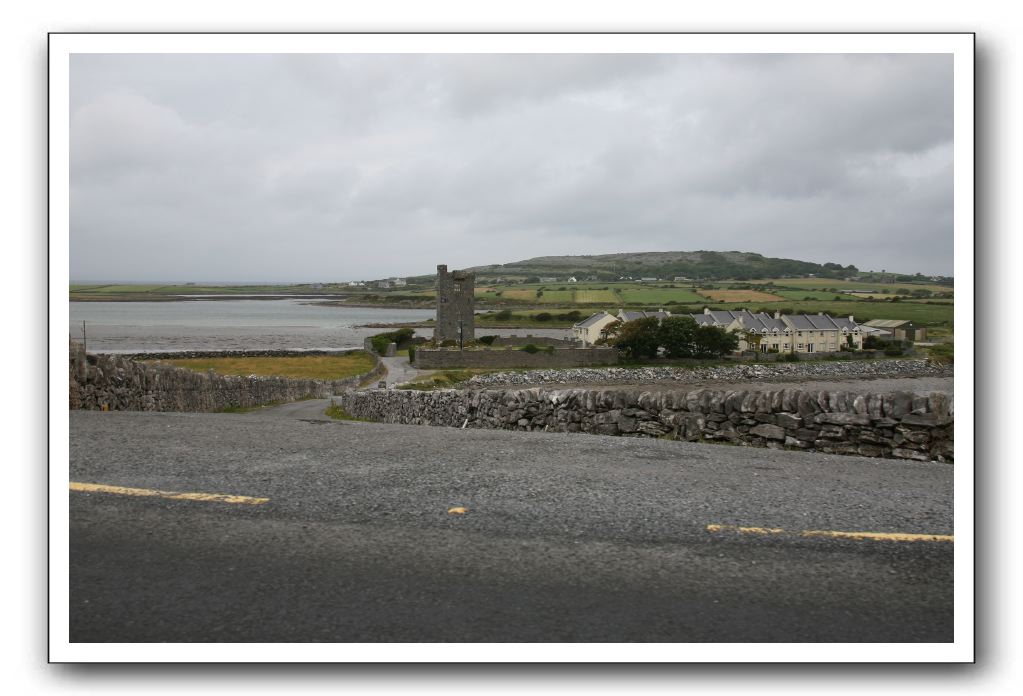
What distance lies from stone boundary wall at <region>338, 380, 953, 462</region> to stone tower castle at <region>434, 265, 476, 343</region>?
233 feet

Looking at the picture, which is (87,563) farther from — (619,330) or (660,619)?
(619,330)

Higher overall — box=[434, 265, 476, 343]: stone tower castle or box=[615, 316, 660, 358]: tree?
box=[434, 265, 476, 343]: stone tower castle

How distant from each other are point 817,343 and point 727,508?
93.4 metres

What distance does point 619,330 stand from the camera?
292ft

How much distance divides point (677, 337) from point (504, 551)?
84.0 metres

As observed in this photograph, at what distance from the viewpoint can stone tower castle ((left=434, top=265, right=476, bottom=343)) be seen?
82500 millimetres

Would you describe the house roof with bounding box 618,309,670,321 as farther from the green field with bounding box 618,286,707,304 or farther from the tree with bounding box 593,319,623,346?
the green field with bounding box 618,286,707,304

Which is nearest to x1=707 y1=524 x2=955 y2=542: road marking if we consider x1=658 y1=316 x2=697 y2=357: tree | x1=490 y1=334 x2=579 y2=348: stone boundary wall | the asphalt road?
the asphalt road

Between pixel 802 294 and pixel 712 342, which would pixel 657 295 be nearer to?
pixel 712 342

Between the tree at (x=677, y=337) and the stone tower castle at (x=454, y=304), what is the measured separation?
24.1m

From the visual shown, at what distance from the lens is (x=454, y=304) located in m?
83.1

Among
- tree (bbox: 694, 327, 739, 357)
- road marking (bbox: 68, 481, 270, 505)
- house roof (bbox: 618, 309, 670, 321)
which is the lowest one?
road marking (bbox: 68, 481, 270, 505)

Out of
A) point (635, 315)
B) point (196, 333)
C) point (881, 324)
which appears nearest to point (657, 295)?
point (635, 315)
